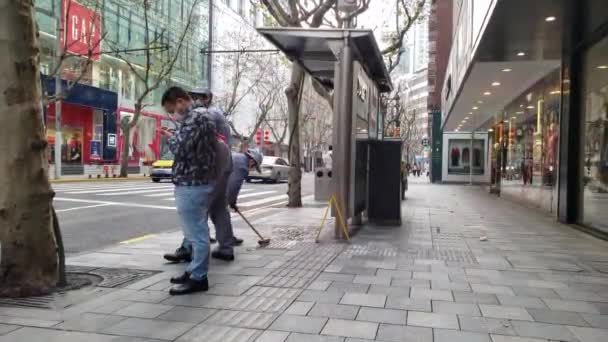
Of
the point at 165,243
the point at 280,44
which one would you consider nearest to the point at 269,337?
the point at 165,243

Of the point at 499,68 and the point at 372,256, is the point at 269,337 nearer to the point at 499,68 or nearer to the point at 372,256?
the point at 372,256

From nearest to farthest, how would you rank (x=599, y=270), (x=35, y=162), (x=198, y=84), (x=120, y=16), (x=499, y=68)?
(x=35, y=162) < (x=599, y=270) < (x=499, y=68) < (x=120, y=16) < (x=198, y=84)

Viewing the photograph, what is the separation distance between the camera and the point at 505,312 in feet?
13.0

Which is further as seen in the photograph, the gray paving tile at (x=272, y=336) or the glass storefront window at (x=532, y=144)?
the glass storefront window at (x=532, y=144)

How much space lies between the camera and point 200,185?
14.4 ft

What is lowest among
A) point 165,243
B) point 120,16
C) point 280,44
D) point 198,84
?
point 165,243

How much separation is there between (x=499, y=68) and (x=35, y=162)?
412 inches

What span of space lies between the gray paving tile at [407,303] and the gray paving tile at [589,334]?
3.29 feet

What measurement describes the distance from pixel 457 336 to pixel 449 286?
4.59 ft

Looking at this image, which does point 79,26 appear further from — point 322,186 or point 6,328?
point 6,328

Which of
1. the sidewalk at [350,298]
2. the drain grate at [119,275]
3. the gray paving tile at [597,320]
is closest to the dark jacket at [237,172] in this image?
the sidewalk at [350,298]

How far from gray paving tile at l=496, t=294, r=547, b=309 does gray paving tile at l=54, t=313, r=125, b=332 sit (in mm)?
3021

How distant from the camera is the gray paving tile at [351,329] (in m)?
3.40

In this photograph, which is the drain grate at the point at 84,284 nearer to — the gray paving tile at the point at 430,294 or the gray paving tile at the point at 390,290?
the gray paving tile at the point at 390,290
